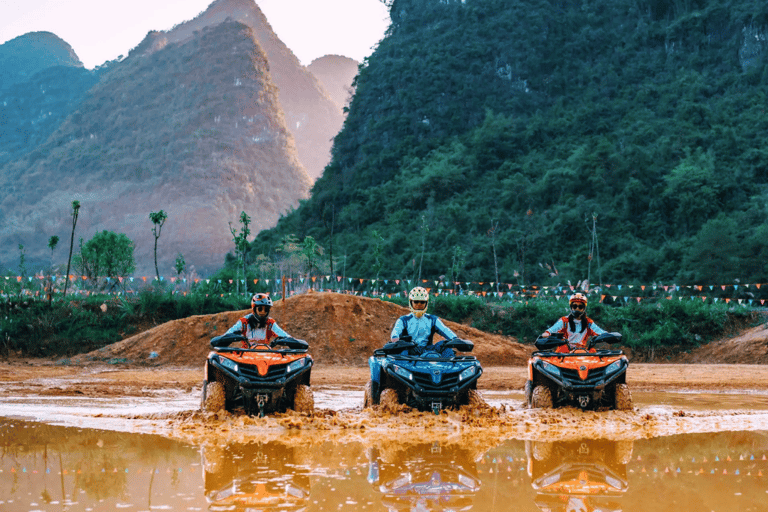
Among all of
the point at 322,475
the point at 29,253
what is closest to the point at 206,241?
the point at 29,253

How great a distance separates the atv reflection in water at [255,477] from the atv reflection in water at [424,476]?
657 millimetres

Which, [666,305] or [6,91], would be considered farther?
[6,91]

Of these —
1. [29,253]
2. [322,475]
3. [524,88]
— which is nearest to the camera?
[322,475]

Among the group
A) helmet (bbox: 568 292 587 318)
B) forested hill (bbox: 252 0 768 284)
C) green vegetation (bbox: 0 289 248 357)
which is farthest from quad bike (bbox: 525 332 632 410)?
forested hill (bbox: 252 0 768 284)

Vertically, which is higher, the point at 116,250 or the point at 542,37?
the point at 542,37

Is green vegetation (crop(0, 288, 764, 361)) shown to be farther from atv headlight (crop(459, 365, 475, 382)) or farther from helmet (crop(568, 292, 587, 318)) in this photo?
atv headlight (crop(459, 365, 475, 382))

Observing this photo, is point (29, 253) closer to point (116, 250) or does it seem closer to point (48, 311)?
point (116, 250)

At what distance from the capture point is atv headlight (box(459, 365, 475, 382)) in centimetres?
995

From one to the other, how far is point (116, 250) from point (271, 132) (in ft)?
267

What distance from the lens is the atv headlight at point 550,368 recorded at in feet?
34.3

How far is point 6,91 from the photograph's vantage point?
572ft

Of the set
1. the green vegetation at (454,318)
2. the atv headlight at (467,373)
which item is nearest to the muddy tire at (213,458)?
the atv headlight at (467,373)

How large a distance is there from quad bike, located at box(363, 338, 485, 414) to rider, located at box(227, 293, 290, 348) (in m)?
1.48

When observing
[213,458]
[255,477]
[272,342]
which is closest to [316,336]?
[272,342]
